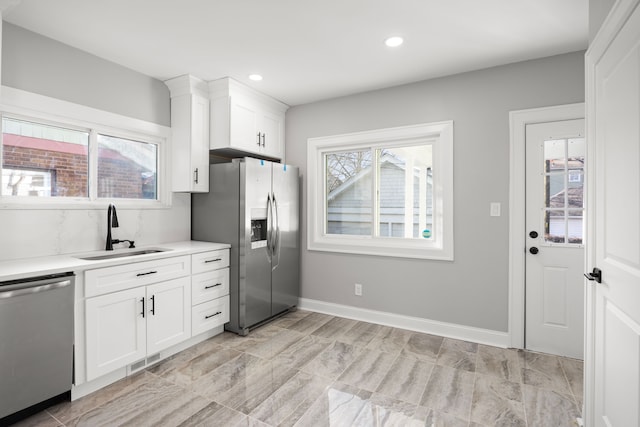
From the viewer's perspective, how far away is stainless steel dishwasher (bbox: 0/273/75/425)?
5.94 ft

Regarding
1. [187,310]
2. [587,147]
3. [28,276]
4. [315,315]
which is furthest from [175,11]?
[315,315]

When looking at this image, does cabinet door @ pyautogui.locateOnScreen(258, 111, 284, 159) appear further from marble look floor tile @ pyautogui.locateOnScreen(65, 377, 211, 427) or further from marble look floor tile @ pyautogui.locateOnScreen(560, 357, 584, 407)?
marble look floor tile @ pyautogui.locateOnScreen(560, 357, 584, 407)

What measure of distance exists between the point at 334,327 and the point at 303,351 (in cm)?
65

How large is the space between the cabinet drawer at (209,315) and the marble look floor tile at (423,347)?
68.0 inches

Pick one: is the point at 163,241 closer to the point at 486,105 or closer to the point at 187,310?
the point at 187,310

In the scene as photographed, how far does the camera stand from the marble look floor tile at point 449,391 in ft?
6.78

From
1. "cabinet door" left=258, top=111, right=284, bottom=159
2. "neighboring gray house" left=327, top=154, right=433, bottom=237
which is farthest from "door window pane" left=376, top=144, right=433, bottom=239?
"cabinet door" left=258, top=111, right=284, bottom=159

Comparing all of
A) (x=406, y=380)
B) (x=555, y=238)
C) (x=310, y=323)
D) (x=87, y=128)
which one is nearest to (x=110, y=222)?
(x=87, y=128)

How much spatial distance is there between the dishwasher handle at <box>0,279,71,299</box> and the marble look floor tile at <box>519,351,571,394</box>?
320cm

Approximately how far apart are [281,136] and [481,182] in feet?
7.73

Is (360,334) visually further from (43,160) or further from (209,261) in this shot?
(43,160)

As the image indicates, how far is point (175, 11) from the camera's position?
2.15 m

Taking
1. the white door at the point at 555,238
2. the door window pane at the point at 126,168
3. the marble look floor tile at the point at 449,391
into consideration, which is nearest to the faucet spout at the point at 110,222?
the door window pane at the point at 126,168

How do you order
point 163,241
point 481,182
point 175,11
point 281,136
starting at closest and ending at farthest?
point 175,11 → point 481,182 → point 163,241 → point 281,136
